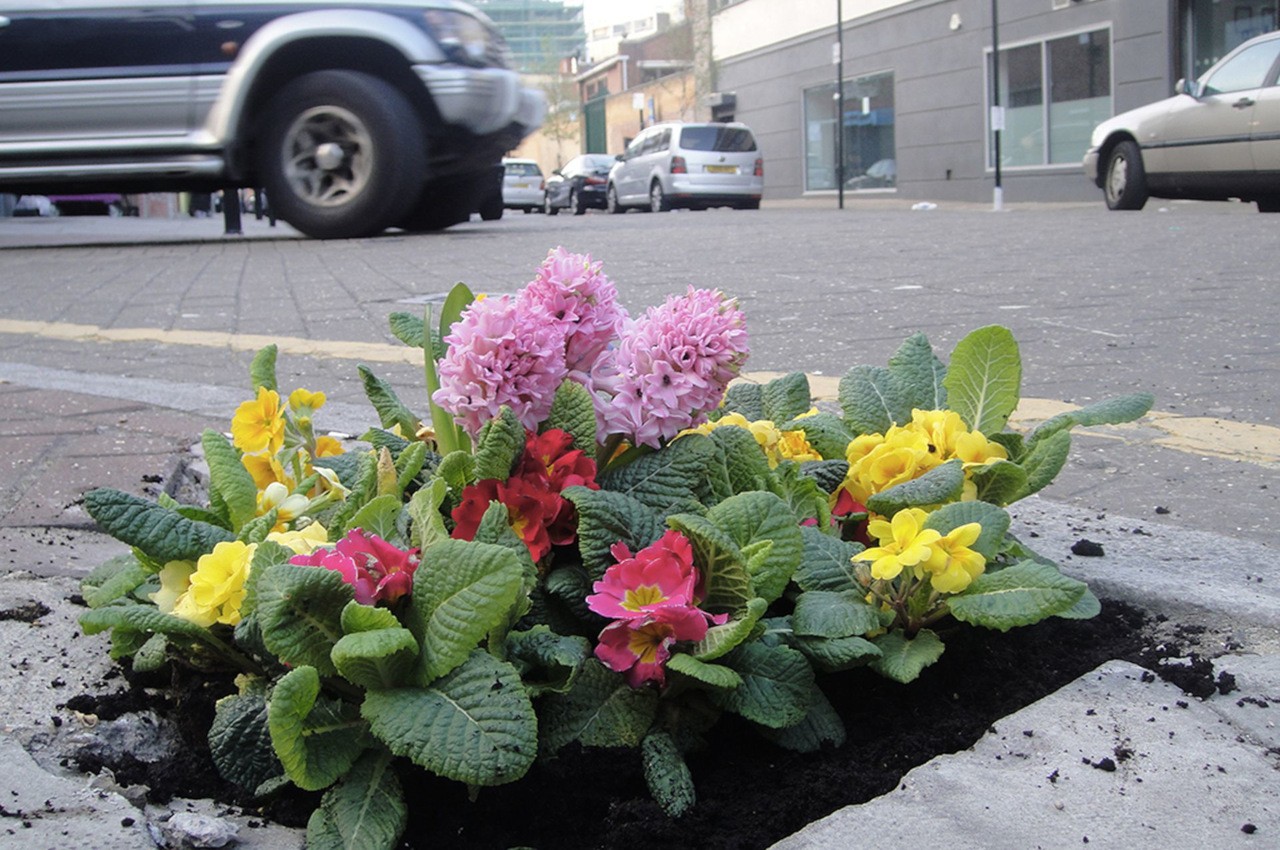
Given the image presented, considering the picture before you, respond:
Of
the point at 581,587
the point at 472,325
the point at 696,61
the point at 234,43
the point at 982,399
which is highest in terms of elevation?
the point at 696,61

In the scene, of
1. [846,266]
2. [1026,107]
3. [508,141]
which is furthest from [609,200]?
[846,266]

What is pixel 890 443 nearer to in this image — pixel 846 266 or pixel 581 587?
pixel 581 587

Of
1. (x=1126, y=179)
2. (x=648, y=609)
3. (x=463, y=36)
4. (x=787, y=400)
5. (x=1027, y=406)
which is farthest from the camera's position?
(x=1126, y=179)

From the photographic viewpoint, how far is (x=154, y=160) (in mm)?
9156

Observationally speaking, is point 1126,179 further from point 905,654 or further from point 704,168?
point 905,654

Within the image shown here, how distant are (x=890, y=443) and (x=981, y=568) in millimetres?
305

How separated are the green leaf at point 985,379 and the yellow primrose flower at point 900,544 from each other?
0.39 meters

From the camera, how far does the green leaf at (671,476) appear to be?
1.52 meters

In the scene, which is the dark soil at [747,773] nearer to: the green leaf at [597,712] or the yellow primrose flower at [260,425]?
the green leaf at [597,712]

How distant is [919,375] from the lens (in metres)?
2.01

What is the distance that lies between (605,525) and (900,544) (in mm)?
324

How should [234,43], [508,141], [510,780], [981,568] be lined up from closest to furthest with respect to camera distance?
[510,780]
[981,568]
[234,43]
[508,141]

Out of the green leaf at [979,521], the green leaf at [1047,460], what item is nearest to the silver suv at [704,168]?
the green leaf at [1047,460]

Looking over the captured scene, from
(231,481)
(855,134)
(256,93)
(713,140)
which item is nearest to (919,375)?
(231,481)
